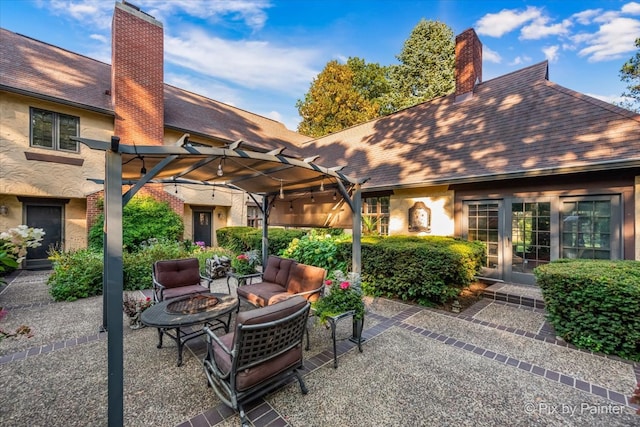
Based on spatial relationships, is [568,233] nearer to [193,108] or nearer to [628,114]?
[628,114]

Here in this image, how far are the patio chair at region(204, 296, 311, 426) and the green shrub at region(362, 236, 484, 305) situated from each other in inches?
131

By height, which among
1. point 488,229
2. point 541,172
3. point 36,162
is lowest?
point 488,229

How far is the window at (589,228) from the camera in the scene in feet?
17.9

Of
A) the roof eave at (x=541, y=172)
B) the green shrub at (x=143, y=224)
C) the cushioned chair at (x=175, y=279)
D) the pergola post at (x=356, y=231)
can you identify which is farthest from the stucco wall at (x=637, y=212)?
the green shrub at (x=143, y=224)

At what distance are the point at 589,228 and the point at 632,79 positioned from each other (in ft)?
61.2

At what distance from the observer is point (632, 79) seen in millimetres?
16078

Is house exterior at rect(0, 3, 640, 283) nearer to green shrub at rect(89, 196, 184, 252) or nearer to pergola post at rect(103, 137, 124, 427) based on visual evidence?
green shrub at rect(89, 196, 184, 252)

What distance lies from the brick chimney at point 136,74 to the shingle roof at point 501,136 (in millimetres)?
7663

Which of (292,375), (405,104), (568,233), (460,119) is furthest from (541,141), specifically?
(405,104)

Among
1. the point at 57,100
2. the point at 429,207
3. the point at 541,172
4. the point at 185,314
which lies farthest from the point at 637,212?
the point at 57,100

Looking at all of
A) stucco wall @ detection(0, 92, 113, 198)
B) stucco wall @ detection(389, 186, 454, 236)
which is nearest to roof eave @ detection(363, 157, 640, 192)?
stucco wall @ detection(389, 186, 454, 236)

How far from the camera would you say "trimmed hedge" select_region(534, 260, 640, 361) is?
3414 mm

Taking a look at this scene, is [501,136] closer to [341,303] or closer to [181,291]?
[341,303]

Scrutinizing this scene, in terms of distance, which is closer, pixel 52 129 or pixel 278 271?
pixel 278 271
